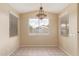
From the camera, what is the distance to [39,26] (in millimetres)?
2553

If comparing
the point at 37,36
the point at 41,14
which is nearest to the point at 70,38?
the point at 37,36

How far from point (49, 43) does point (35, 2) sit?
924mm

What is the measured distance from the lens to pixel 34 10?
256 centimetres

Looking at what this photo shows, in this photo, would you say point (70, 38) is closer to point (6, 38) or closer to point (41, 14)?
point (41, 14)

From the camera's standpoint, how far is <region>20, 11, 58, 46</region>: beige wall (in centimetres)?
258

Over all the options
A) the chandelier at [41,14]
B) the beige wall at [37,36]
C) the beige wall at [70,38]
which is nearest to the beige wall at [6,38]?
the beige wall at [37,36]

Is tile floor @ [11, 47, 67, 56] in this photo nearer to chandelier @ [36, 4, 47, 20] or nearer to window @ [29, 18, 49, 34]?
window @ [29, 18, 49, 34]

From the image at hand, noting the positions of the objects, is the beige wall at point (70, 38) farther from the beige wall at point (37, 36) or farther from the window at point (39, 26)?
the window at point (39, 26)

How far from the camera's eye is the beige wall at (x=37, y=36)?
258 centimetres

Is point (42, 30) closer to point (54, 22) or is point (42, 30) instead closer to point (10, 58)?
A: point (54, 22)

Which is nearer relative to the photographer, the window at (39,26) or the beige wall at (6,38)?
the window at (39,26)

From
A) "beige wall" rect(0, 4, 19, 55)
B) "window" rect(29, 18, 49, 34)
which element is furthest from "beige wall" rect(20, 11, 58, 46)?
"beige wall" rect(0, 4, 19, 55)

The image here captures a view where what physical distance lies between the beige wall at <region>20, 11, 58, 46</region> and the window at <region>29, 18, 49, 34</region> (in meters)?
0.08

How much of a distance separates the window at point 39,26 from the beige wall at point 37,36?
83 mm
